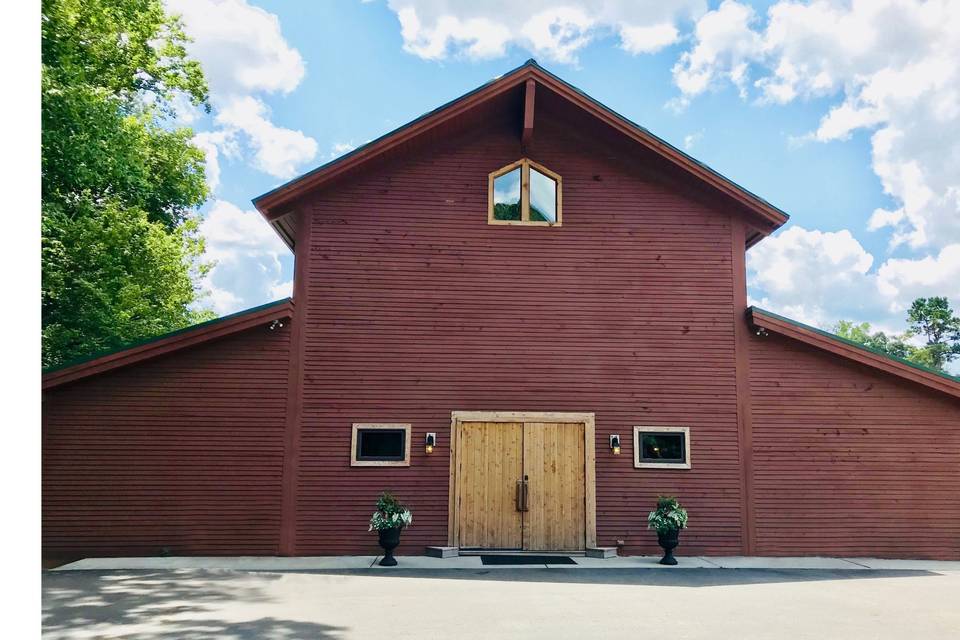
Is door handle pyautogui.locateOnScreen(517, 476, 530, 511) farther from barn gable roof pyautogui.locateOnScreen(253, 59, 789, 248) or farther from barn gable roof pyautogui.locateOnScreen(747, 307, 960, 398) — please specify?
barn gable roof pyautogui.locateOnScreen(253, 59, 789, 248)

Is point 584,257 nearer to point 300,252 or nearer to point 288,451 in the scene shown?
point 300,252

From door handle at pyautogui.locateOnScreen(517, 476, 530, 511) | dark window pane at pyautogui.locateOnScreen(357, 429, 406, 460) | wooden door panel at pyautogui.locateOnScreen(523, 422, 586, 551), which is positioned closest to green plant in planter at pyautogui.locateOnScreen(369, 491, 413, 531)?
dark window pane at pyautogui.locateOnScreen(357, 429, 406, 460)

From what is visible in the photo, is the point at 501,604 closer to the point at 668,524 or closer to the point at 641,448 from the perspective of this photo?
the point at 668,524

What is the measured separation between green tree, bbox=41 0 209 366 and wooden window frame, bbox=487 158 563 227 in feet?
25.8

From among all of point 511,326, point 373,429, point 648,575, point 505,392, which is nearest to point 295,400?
point 373,429

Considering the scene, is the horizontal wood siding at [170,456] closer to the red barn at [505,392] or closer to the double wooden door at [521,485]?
the red barn at [505,392]

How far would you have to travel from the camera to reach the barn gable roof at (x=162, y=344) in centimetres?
1085

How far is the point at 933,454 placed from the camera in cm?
1178

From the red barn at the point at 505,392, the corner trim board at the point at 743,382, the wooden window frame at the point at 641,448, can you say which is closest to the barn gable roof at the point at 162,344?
the red barn at the point at 505,392

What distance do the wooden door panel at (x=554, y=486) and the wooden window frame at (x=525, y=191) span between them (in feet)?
12.0

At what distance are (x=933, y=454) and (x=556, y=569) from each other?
7.07m

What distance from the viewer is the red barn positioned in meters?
11.2

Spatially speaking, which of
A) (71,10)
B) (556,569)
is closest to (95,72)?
(71,10)

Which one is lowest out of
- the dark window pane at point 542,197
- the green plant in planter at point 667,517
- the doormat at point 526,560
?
the doormat at point 526,560
